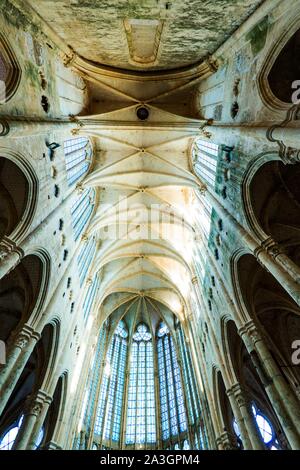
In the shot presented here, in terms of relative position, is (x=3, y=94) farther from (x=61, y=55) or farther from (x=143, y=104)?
(x=143, y=104)

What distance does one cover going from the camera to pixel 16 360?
9.58 meters

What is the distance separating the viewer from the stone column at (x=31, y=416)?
33.4 ft

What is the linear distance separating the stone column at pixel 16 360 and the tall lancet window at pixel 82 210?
6.03m

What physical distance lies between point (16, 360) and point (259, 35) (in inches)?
518

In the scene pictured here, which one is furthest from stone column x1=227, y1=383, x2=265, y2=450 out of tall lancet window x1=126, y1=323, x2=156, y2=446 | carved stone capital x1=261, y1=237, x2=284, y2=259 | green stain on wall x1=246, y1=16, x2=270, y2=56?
green stain on wall x1=246, y1=16, x2=270, y2=56

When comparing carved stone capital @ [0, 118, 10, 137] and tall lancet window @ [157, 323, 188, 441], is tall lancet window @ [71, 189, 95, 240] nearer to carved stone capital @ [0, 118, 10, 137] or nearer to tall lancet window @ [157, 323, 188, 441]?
carved stone capital @ [0, 118, 10, 137]

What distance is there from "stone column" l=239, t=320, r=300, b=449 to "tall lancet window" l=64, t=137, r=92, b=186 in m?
10.2

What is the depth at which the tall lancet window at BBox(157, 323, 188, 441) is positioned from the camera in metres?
20.1

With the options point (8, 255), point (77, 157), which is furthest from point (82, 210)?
point (8, 255)

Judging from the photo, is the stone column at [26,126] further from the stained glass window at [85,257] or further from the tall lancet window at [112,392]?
the tall lancet window at [112,392]

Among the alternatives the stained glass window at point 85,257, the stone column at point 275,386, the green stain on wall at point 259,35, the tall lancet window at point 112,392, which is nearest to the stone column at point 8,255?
the stained glass window at point 85,257

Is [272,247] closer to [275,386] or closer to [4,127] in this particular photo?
[275,386]

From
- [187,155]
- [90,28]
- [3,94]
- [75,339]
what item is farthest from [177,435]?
[90,28]

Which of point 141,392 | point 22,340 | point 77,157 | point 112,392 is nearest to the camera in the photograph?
point 22,340
